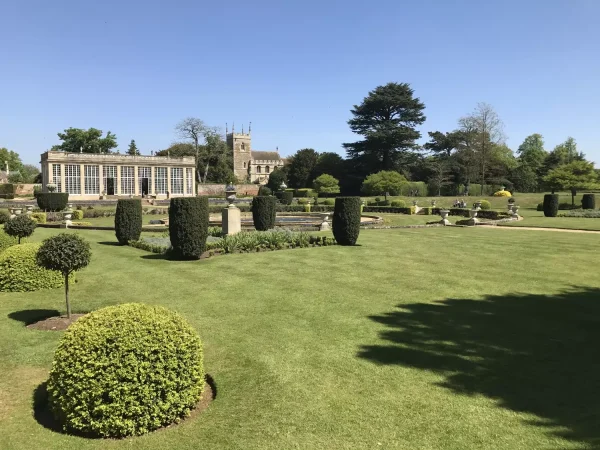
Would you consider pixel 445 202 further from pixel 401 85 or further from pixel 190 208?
pixel 190 208

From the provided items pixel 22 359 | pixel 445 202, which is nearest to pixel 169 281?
pixel 22 359

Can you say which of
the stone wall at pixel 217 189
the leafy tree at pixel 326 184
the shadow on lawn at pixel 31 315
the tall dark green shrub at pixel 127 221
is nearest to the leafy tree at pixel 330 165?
the leafy tree at pixel 326 184

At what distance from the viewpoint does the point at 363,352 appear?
6098 millimetres

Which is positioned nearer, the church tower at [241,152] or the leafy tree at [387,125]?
the leafy tree at [387,125]

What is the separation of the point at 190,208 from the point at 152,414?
9.25 m

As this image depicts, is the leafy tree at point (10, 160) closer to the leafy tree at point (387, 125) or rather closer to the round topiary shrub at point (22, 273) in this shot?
the leafy tree at point (387, 125)

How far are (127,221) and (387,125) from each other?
47654 millimetres

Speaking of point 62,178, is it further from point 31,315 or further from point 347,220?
point 31,315

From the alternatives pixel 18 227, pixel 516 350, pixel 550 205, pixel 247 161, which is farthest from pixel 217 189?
pixel 516 350

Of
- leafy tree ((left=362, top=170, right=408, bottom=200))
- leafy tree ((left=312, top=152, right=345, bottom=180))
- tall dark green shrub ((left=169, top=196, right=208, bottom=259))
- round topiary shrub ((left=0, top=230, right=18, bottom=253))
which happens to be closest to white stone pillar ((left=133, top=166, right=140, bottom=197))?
leafy tree ((left=312, top=152, right=345, bottom=180))

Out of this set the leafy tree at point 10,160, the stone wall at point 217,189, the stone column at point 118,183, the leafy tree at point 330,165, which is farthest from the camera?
the leafy tree at point 10,160

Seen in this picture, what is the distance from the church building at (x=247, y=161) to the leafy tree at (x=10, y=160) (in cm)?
4619

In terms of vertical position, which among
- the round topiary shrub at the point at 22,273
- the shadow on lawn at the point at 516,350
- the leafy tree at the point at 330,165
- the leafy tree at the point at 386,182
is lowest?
the shadow on lawn at the point at 516,350

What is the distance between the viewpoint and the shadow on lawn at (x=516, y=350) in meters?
4.68
